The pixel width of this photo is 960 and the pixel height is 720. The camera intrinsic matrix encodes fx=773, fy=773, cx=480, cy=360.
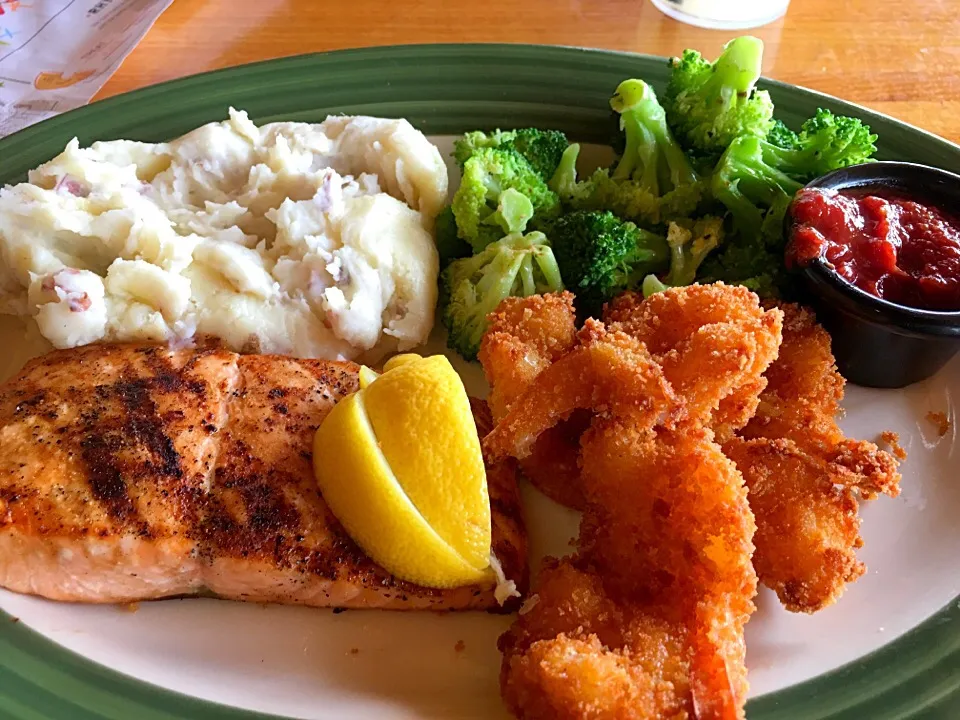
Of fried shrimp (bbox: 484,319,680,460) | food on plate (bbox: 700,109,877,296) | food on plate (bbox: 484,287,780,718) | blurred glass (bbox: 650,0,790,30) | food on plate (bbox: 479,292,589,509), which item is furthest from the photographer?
blurred glass (bbox: 650,0,790,30)

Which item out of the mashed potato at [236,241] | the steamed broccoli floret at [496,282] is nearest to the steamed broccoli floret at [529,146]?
the mashed potato at [236,241]

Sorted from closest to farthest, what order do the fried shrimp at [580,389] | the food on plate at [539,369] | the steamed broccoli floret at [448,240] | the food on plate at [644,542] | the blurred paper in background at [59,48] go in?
1. the food on plate at [644,542]
2. the fried shrimp at [580,389]
3. the food on plate at [539,369]
4. the steamed broccoli floret at [448,240]
5. the blurred paper in background at [59,48]

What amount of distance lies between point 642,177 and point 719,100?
37 centimetres

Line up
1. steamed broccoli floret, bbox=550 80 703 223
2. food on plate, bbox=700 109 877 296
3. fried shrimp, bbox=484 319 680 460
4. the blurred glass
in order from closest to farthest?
fried shrimp, bbox=484 319 680 460, food on plate, bbox=700 109 877 296, steamed broccoli floret, bbox=550 80 703 223, the blurred glass

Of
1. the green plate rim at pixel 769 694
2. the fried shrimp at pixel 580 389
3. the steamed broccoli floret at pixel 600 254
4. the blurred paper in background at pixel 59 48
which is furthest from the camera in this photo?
the blurred paper in background at pixel 59 48

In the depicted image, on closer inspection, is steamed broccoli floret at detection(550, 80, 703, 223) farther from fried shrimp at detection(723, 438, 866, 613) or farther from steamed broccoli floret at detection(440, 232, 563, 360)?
fried shrimp at detection(723, 438, 866, 613)

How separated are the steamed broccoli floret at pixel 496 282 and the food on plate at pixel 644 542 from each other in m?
0.42

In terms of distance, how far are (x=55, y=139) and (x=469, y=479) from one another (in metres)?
2.37

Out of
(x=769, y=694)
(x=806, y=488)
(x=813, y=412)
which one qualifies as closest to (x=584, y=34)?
(x=813, y=412)

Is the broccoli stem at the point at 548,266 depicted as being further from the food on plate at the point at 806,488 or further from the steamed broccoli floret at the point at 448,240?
the food on plate at the point at 806,488

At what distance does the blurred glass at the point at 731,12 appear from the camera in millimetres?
4168

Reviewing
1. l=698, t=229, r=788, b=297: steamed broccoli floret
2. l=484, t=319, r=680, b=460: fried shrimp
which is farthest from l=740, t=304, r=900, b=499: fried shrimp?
l=484, t=319, r=680, b=460: fried shrimp

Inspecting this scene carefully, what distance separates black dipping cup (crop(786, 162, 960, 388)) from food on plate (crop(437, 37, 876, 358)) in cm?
14

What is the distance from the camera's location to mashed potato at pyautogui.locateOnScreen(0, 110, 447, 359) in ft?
8.04
